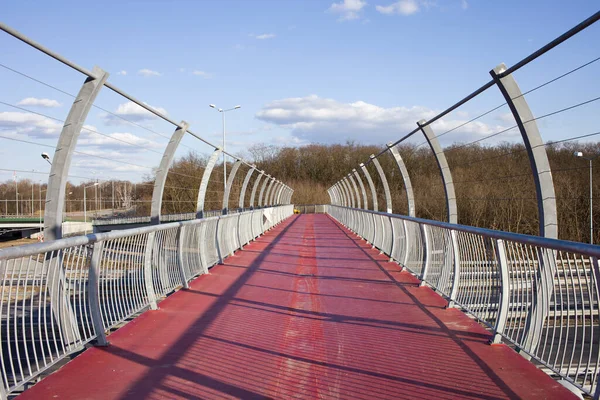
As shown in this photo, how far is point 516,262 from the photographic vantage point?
4719 millimetres

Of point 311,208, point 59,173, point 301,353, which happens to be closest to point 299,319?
point 301,353

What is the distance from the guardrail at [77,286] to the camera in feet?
12.0

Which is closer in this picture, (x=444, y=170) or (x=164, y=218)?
(x=444, y=170)

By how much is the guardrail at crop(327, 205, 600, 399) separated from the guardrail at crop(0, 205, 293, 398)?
10.6ft

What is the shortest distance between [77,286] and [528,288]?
364 cm

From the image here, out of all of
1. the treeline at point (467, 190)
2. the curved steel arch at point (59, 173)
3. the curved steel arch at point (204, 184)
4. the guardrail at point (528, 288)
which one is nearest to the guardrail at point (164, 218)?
the treeline at point (467, 190)

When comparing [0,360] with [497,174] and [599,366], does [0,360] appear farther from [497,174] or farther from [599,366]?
[497,174]

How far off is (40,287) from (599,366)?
12.0ft

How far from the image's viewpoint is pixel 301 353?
4.54 metres

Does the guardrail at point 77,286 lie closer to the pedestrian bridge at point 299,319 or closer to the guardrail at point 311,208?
the pedestrian bridge at point 299,319

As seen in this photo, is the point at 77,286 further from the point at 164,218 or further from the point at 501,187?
the point at 164,218

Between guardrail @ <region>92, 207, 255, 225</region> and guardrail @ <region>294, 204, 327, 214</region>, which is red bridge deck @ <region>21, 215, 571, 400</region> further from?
guardrail @ <region>294, 204, 327, 214</region>

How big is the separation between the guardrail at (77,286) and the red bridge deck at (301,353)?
0.18 meters

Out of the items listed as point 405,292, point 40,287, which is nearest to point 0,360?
point 40,287
